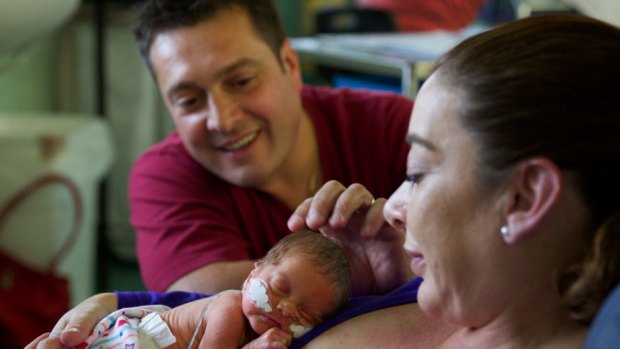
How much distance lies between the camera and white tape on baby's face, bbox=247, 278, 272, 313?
109 centimetres

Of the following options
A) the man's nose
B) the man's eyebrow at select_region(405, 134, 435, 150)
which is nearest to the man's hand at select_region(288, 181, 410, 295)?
the man's eyebrow at select_region(405, 134, 435, 150)

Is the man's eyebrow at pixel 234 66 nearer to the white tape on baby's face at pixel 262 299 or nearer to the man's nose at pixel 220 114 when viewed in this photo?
the man's nose at pixel 220 114

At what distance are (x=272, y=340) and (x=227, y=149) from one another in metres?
0.71

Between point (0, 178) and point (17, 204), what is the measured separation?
116 mm

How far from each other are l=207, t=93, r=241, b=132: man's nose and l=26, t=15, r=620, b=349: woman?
0.76m

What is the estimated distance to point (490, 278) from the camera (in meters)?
0.88

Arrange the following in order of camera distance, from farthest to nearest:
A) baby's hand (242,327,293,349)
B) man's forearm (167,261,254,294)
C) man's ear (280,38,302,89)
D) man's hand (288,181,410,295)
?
man's ear (280,38,302,89)
man's forearm (167,261,254,294)
man's hand (288,181,410,295)
baby's hand (242,327,293,349)

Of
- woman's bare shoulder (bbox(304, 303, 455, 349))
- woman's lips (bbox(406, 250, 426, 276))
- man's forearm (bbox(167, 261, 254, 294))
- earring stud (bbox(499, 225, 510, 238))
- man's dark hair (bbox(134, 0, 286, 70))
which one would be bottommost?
man's forearm (bbox(167, 261, 254, 294))

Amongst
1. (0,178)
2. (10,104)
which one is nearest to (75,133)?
(0,178)

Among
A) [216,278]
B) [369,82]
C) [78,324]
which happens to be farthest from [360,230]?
[369,82]

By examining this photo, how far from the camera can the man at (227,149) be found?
1.63 m

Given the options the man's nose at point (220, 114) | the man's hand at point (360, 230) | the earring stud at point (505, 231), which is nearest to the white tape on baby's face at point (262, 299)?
the man's hand at point (360, 230)

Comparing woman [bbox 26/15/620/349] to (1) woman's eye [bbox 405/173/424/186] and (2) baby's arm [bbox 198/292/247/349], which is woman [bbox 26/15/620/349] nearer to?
(1) woman's eye [bbox 405/173/424/186]

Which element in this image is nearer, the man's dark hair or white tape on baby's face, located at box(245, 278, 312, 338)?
white tape on baby's face, located at box(245, 278, 312, 338)
